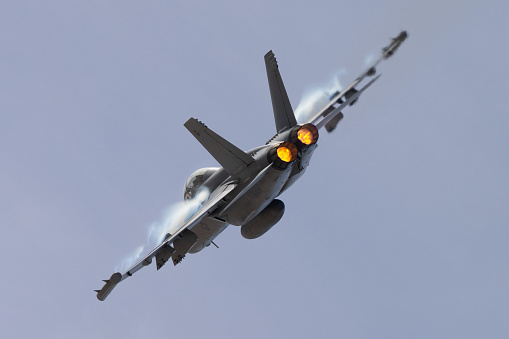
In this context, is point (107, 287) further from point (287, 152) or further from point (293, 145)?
point (293, 145)

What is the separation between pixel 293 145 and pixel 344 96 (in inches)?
151

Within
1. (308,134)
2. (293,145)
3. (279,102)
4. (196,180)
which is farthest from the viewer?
(196,180)

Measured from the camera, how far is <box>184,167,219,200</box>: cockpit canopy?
4059 centimetres

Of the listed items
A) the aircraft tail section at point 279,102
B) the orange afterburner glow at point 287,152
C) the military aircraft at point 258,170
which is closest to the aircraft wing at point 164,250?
the military aircraft at point 258,170

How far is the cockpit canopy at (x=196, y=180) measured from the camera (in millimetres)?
40594

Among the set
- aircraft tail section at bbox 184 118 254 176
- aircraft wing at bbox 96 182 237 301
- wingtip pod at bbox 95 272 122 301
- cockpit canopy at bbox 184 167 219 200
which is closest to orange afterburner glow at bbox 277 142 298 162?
aircraft tail section at bbox 184 118 254 176

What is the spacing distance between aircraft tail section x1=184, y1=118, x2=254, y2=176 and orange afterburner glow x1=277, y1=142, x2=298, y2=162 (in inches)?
60.0

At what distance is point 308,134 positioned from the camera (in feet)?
120

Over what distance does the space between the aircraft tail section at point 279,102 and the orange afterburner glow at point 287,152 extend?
5.01 feet

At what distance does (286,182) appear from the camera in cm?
3897

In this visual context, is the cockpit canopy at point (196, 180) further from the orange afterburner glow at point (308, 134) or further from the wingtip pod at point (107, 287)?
the wingtip pod at point (107, 287)

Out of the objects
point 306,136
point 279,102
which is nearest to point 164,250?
point 306,136

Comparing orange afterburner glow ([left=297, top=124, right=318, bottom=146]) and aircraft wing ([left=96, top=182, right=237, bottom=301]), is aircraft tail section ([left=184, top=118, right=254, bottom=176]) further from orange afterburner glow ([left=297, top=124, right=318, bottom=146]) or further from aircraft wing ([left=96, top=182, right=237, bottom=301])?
orange afterburner glow ([left=297, top=124, right=318, bottom=146])

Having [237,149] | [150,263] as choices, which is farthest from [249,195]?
[150,263]
